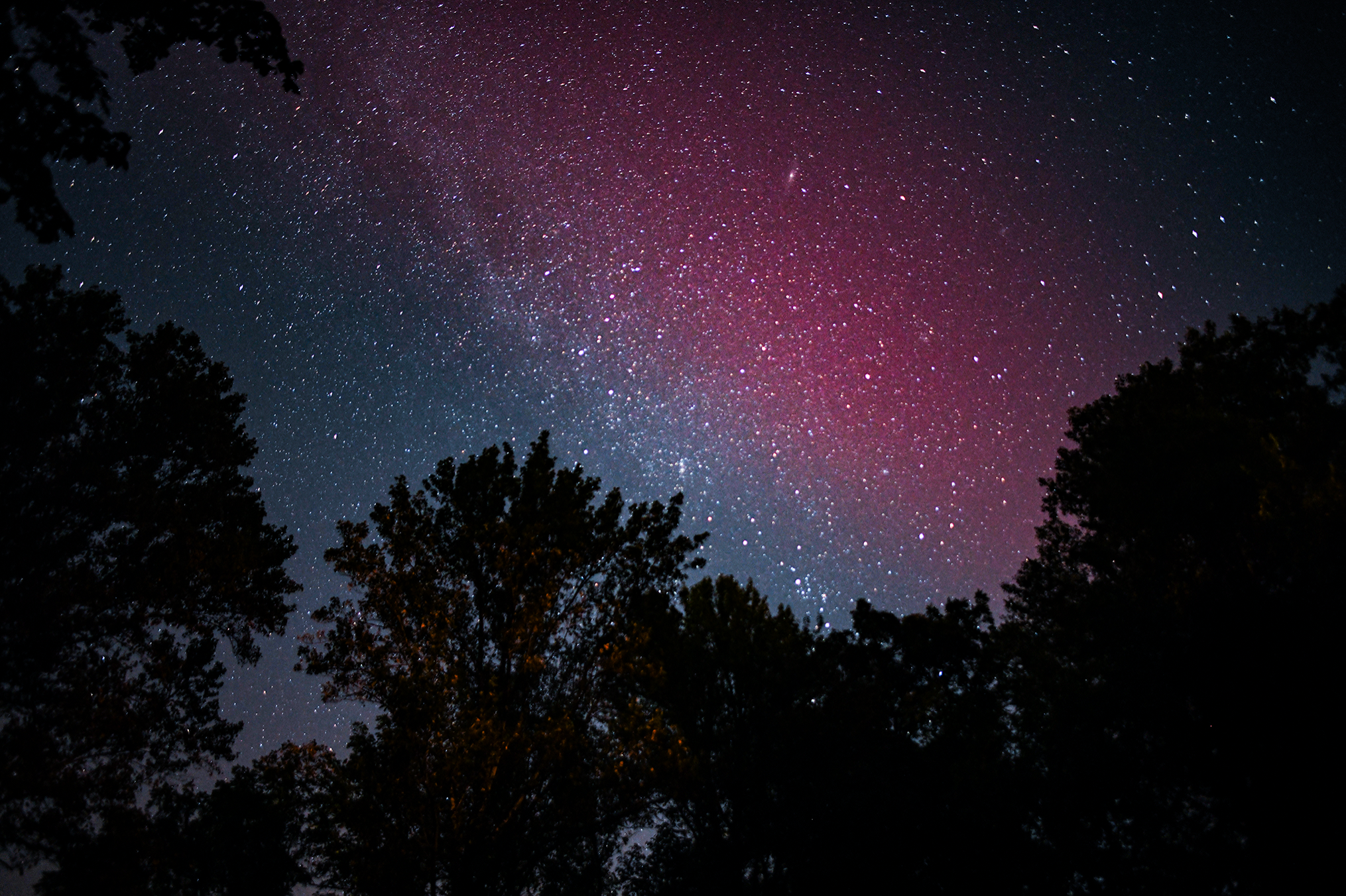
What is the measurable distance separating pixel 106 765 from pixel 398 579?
6144mm

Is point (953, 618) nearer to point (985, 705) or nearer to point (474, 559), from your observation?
point (985, 705)

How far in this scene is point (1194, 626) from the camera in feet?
38.9

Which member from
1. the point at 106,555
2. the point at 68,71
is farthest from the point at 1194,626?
the point at 106,555

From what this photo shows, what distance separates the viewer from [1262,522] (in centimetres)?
1316

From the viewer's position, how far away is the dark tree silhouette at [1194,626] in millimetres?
10492

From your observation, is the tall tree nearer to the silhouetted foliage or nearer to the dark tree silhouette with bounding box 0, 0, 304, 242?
the silhouetted foliage

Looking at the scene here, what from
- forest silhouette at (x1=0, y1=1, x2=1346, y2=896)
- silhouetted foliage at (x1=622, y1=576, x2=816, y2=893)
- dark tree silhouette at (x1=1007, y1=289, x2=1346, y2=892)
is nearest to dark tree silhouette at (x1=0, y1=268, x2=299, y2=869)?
forest silhouette at (x1=0, y1=1, x2=1346, y2=896)

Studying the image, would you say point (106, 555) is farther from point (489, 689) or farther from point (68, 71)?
point (68, 71)

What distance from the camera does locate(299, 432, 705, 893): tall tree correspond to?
10305 millimetres

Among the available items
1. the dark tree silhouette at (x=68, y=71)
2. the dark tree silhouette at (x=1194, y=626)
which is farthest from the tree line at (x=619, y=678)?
the dark tree silhouette at (x=68, y=71)

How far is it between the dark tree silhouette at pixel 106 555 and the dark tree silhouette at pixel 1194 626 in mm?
18493

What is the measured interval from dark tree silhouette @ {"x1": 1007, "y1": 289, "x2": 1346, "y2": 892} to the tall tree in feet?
30.2

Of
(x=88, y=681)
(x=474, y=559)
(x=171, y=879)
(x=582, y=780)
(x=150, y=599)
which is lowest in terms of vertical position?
(x=171, y=879)

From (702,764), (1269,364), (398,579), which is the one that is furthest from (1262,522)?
(398,579)
